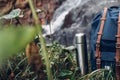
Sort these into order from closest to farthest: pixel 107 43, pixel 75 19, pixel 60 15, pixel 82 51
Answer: pixel 107 43, pixel 82 51, pixel 75 19, pixel 60 15

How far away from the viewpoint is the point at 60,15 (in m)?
5.18

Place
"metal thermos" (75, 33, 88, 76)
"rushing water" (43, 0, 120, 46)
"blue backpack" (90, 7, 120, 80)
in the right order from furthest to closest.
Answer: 1. "rushing water" (43, 0, 120, 46)
2. "metal thermos" (75, 33, 88, 76)
3. "blue backpack" (90, 7, 120, 80)

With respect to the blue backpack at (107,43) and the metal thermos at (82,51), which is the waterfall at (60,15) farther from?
the blue backpack at (107,43)

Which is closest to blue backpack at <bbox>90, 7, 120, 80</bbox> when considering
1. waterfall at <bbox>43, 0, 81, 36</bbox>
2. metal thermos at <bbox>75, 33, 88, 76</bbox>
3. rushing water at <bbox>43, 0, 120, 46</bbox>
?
metal thermos at <bbox>75, 33, 88, 76</bbox>

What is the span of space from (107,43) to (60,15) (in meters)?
3.13

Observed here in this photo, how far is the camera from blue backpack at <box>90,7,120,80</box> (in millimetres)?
2062

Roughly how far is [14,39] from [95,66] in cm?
193

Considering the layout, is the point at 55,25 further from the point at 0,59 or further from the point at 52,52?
the point at 0,59

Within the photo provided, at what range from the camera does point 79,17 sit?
4527mm

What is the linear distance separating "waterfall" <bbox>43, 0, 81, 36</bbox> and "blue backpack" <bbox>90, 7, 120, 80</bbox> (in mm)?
2442

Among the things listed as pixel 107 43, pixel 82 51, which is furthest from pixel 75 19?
pixel 107 43

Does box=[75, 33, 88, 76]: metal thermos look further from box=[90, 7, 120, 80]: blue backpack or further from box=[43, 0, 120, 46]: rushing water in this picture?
box=[43, 0, 120, 46]: rushing water

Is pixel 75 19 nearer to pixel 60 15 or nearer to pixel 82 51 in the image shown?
pixel 60 15

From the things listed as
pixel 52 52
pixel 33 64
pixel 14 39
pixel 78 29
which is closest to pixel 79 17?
pixel 78 29
